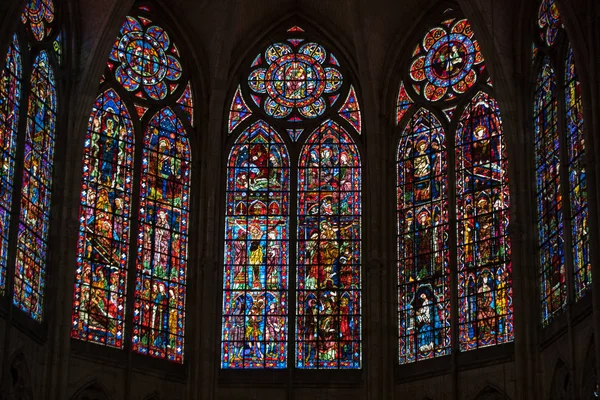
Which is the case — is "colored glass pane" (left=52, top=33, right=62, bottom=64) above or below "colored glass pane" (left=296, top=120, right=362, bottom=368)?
above

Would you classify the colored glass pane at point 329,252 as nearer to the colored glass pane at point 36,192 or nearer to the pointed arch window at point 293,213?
the pointed arch window at point 293,213

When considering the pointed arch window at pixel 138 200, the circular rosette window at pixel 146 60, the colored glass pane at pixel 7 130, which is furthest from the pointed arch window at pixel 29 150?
the circular rosette window at pixel 146 60

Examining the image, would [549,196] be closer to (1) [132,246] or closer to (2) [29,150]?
(1) [132,246]

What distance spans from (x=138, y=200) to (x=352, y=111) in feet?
15.0

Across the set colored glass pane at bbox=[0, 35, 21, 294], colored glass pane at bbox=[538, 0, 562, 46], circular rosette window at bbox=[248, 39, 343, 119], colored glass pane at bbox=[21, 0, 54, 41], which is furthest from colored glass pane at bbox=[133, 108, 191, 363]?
colored glass pane at bbox=[538, 0, 562, 46]

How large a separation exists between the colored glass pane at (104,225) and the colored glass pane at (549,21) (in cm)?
763

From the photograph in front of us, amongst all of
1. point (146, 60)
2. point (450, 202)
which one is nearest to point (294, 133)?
point (146, 60)

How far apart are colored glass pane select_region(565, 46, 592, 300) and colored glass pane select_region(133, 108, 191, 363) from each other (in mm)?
7294

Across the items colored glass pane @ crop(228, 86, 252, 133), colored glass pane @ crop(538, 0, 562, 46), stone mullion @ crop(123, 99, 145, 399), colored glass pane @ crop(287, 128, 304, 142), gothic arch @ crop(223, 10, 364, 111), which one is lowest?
stone mullion @ crop(123, 99, 145, 399)

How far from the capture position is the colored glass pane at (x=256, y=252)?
3177 cm

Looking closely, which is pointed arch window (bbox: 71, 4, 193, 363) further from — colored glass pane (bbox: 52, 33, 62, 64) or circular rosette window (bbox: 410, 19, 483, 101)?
circular rosette window (bbox: 410, 19, 483, 101)

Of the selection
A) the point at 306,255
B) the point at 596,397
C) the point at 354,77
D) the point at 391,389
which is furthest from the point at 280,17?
the point at 596,397

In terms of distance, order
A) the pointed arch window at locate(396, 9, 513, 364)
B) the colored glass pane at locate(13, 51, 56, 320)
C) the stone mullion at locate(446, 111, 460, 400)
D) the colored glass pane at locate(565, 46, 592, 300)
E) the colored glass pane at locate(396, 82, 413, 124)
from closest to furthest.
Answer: the colored glass pane at locate(565, 46, 592, 300) → the colored glass pane at locate(13, 51, 56, 320) → the stone mullion at locate(446, 111, 460, 400) → the pointed arch window at locate(396, 9, 513, 364) → the colored glass pane at locate(396, 82, 413, 124)

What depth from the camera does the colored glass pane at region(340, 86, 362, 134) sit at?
33531 mm
